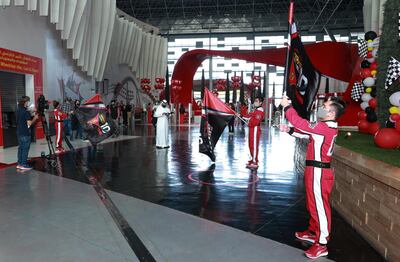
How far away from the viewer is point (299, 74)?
157 inches

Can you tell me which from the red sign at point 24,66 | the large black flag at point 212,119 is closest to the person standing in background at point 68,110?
the red sign at point 24,66

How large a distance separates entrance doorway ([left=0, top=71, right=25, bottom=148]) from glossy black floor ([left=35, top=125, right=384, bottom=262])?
10.0 feet

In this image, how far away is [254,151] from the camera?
28.7ft

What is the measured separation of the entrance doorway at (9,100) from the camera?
1256 cm

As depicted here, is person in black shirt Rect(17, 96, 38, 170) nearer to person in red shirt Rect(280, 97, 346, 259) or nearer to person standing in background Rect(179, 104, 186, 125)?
person in red shirt Rect(280, 97, 346, 259)

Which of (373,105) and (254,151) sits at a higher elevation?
(373,105)

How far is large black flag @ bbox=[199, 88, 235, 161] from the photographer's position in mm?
8906

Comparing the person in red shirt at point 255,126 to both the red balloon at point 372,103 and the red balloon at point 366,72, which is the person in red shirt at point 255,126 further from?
the red balloon at point 366,72

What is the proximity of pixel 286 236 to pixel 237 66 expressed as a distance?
4127 centimetres

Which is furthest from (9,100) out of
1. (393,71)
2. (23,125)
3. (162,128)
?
(393,71)

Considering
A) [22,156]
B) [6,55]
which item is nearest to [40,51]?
[6,55]

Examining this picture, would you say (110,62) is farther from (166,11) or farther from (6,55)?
(166,11)

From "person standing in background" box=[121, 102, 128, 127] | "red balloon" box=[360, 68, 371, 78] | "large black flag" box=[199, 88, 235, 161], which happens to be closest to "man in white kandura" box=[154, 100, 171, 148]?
"large black flag" box=[199, 88, 235, 161]

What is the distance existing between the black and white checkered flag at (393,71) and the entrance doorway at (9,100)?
1171cm
